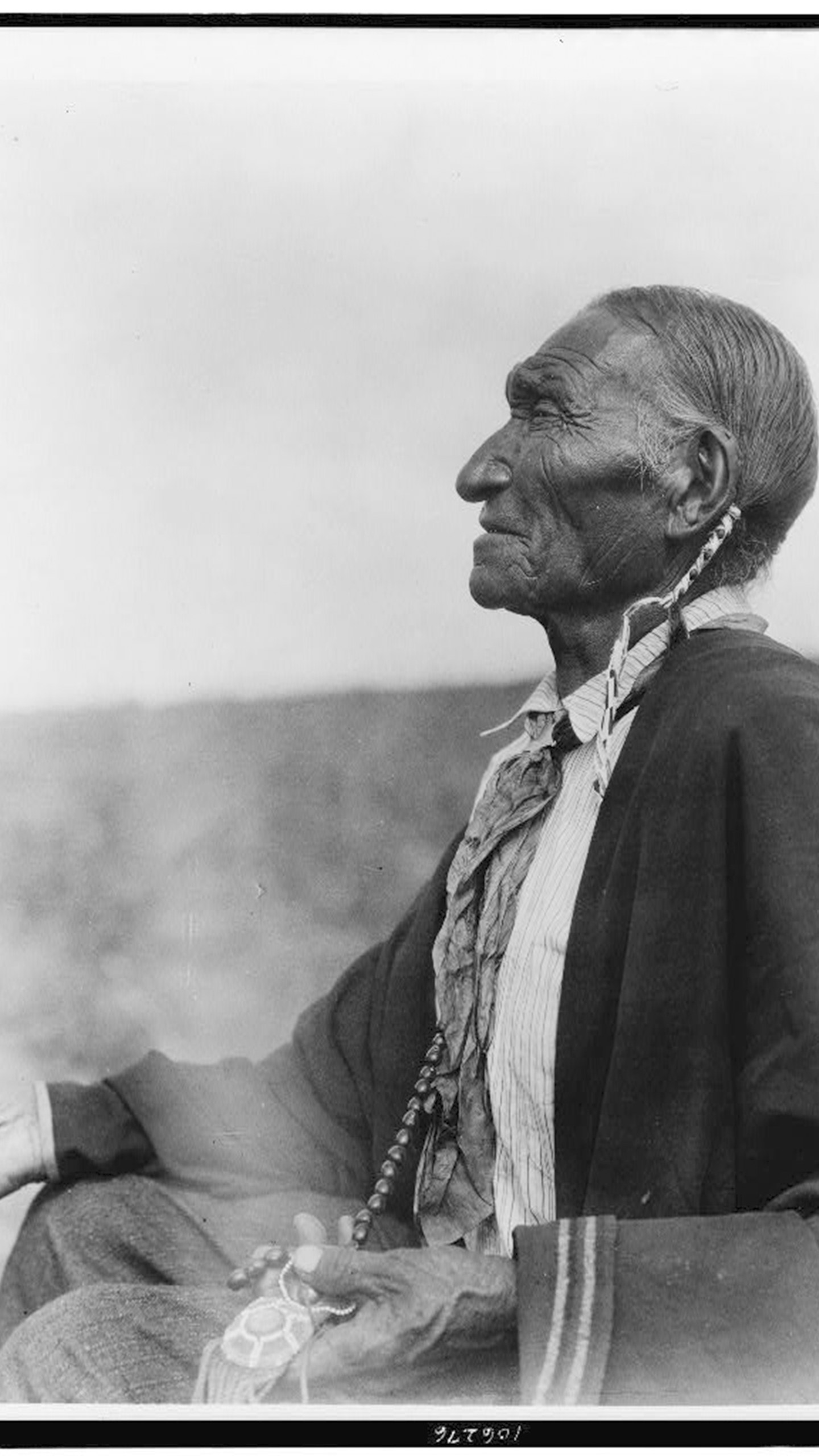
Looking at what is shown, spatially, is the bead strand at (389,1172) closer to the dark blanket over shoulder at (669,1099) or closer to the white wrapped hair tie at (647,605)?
the dark blanket over shoulder at (669,1099)

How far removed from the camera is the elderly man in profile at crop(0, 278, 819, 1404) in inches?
92.8

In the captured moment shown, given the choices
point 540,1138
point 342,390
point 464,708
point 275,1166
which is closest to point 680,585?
point 464,708

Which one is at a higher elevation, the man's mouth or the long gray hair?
the long gray hair

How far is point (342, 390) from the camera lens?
279 centimetres

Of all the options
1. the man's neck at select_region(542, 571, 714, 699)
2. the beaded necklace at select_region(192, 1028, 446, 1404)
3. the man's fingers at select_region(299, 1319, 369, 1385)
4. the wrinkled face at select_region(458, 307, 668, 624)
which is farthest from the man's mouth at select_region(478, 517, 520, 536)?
the man's fingers at select_region(299, 1319, 369, 1385)

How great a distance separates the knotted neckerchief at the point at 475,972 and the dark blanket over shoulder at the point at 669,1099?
0.05 metres

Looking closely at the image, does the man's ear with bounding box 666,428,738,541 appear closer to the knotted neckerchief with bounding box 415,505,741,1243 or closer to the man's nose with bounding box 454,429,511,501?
the knotted neckerchief with bounding box 415,505,741,1243

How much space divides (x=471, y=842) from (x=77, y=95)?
1.12m

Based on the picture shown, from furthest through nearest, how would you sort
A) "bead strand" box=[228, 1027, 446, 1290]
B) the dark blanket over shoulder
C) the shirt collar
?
the shirt collar, "bead strand" box=[228, 1027, 446, 1290], the dark blanket over shoulder

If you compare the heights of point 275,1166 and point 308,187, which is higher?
point 308,187

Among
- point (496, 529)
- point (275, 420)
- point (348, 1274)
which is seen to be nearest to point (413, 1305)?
point (348, 1274)

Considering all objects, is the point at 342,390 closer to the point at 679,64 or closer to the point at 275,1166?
the point at 679,64

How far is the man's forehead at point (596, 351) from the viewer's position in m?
2.67

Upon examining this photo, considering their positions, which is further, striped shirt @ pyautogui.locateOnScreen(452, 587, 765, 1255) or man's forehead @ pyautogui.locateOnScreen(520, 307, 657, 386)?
man's forehead @ pyautogui.locateOnScreen(520, 307, 657, 386)
